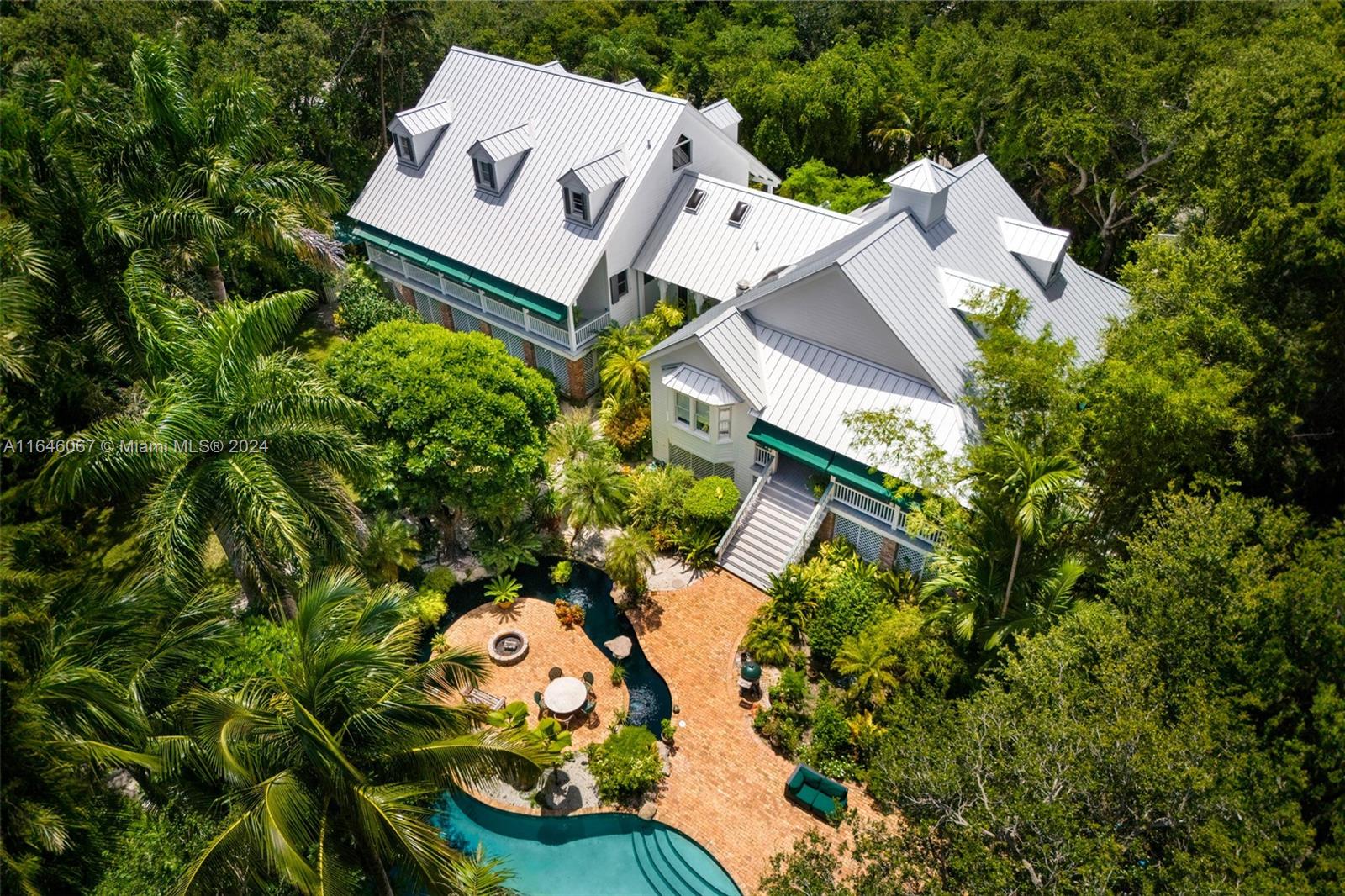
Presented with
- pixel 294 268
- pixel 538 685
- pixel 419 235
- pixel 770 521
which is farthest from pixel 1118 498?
pixel 294 268

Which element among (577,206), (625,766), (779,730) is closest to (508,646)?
(625,766)

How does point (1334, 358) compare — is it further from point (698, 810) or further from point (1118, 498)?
point (698, 810)

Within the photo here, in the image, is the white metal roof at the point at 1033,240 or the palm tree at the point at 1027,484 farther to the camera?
the white metal roof at the point at 1033,240

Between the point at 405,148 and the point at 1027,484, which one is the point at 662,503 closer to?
the point at 1027,484

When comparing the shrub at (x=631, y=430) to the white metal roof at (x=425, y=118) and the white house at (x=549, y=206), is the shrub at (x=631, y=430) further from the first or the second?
the white metal roof at (x=425, y=118)

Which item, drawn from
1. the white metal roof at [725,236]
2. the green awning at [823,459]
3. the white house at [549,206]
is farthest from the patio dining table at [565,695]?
the white metal roof at [725,236]

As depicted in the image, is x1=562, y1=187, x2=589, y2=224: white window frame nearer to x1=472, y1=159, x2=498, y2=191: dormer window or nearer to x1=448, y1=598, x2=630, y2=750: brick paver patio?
x1=472, y1=159, x2=498, y2=191: dormer window

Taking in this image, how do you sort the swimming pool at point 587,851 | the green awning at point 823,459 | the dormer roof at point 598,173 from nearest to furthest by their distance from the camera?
the swimming pool at point 587,851 → the green awning at point 823,459 → the dormer roof at point 598,173
